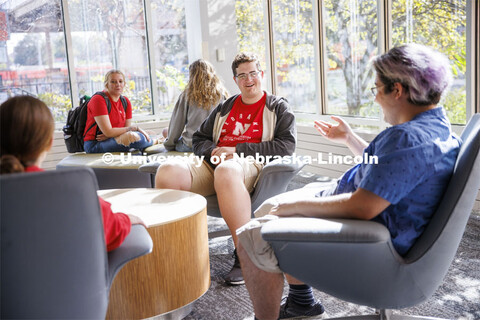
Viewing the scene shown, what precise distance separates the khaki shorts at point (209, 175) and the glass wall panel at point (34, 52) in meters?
3.77

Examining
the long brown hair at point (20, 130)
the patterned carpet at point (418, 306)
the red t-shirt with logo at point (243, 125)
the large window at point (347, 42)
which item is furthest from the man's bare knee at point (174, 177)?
the long brown hair at point (20, 130)

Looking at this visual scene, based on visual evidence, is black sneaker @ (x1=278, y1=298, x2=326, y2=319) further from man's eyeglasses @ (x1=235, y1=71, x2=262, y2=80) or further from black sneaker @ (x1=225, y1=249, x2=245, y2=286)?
man's eyeglasses @ (x1=235, y1=71, x2=262, y2=80)

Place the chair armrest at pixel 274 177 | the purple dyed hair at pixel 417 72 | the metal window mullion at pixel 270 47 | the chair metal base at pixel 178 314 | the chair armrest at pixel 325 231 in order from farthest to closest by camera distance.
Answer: the metal window mullion at pixel 270 47 < the chair armrest at pixel 274 177 < the chair metal base at pixel 178 314 < the purple dyed hair at pixel 417 72 < the chair armrest at pixel 325 231

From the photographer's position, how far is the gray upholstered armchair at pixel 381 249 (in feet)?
5.76

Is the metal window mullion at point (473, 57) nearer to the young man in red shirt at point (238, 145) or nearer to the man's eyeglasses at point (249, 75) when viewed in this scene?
the young man in red shirt at point (238, 145)

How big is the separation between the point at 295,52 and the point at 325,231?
4783 millimetres

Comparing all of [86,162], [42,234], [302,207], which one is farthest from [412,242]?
[86,162]

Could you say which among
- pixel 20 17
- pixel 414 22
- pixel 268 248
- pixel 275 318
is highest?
pixel 20 17

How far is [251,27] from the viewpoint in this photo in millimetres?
6957

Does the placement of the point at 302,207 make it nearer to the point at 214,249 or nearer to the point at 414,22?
the point at 214,249

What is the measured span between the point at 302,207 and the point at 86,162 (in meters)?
2.65

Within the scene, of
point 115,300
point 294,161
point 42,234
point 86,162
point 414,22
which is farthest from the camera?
point 414,22

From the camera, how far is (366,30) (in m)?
5.16

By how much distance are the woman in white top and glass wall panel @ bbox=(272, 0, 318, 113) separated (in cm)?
226
